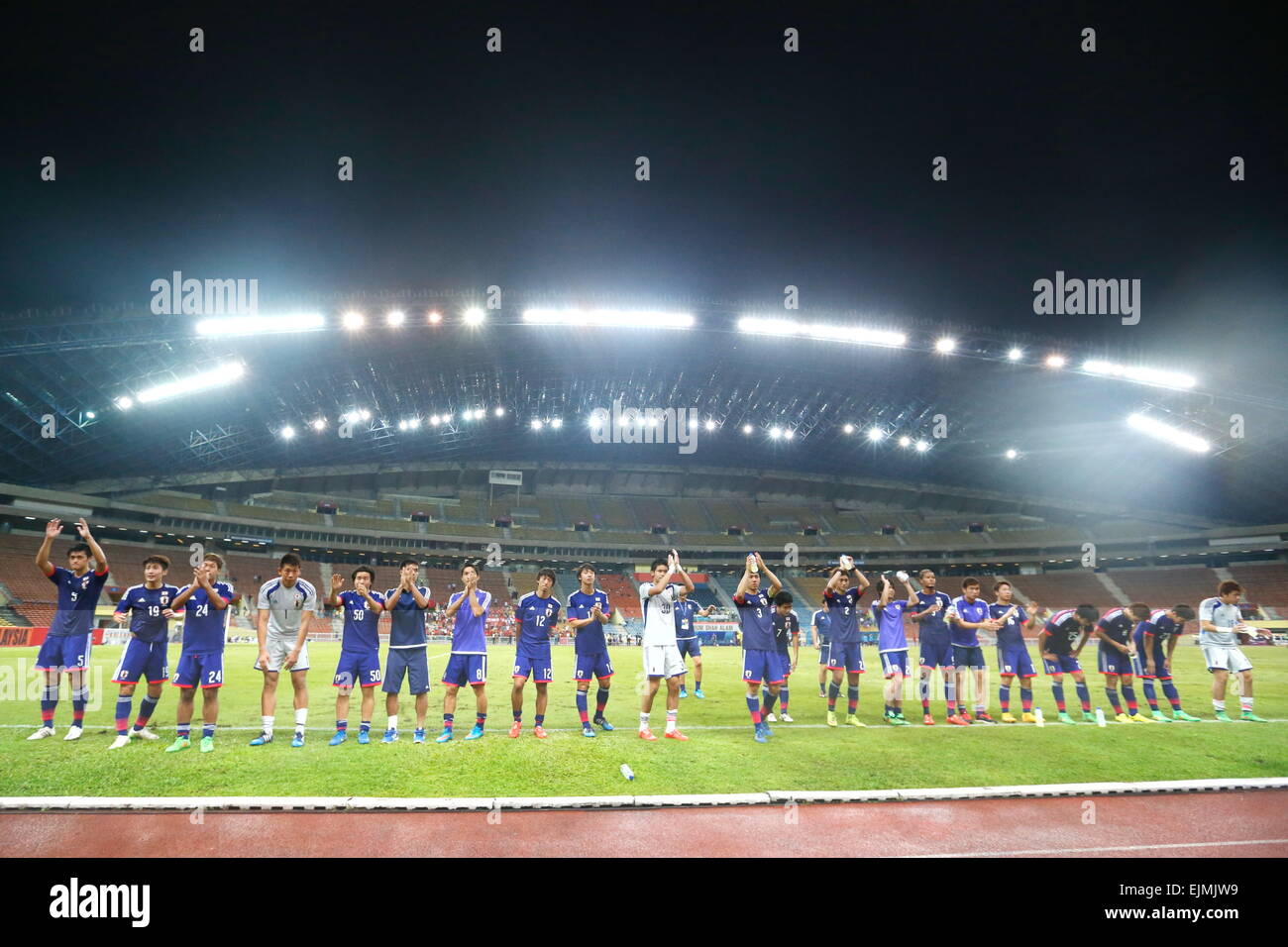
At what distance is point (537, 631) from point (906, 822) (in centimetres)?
487

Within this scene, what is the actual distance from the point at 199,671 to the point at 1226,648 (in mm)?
15486

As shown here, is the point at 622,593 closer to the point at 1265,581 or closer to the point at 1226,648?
the point at 1226,648

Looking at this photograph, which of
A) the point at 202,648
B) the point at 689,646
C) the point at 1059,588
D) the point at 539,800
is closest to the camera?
the point at 539,800

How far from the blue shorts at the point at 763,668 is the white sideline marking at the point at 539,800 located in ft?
9.39

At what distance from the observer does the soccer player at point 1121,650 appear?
9.55m


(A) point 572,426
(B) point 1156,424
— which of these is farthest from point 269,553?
(B) point 1156,424

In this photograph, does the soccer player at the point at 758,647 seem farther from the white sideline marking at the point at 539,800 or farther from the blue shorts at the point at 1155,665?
the blue shorts at the point at 1155,665

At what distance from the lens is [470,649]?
7.84 metres

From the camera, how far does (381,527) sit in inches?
1839

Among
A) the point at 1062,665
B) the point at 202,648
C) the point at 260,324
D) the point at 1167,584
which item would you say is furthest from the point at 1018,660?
the point at 1167,584

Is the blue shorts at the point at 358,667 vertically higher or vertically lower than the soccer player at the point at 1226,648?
higher

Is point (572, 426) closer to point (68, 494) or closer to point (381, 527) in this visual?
point (381, 527)

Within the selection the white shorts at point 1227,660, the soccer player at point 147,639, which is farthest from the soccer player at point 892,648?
the soccer player at point 147,639

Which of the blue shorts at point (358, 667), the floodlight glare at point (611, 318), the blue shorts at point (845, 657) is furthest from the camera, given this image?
the floodlight glare at point (611, 318)
